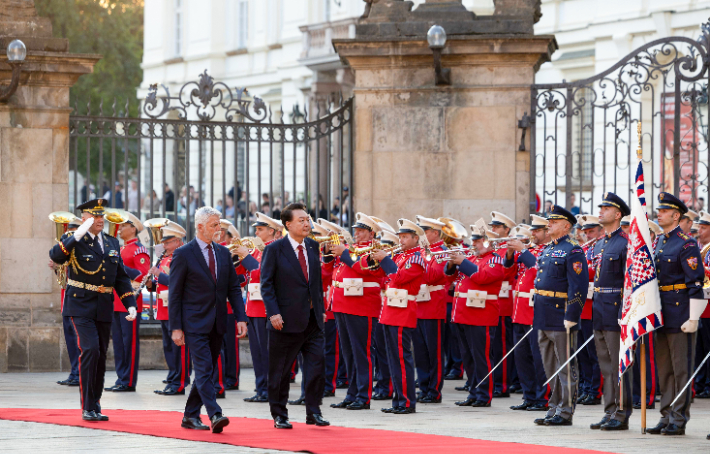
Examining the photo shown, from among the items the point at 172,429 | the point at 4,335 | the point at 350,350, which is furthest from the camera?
the point at 4,335

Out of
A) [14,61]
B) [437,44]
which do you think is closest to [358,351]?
[437,44]

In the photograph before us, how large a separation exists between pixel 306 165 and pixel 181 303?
536cm

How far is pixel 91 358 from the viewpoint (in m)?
10.4

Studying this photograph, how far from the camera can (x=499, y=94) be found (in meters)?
14.7

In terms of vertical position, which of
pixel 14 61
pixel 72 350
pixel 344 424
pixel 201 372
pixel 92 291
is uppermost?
pixel 14 61

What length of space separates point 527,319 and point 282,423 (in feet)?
10.8

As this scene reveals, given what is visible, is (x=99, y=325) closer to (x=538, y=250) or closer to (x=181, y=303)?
(x=181, y=303)

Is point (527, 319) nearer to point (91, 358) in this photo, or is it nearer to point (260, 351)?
point (260, 351)

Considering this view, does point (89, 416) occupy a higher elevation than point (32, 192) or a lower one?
lower

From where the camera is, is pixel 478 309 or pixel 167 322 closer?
pixel 478 309

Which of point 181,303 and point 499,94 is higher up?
point 499,94

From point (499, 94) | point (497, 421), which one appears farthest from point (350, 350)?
point (499, 94)

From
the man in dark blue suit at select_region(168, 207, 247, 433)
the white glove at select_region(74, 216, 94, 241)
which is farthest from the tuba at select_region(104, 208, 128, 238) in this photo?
the man in dark blue suit at select_region(168, 207, 247, 433)

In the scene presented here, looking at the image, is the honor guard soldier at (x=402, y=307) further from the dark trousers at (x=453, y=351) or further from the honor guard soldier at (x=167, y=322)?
the dark trousers at (x=453, y=351)
